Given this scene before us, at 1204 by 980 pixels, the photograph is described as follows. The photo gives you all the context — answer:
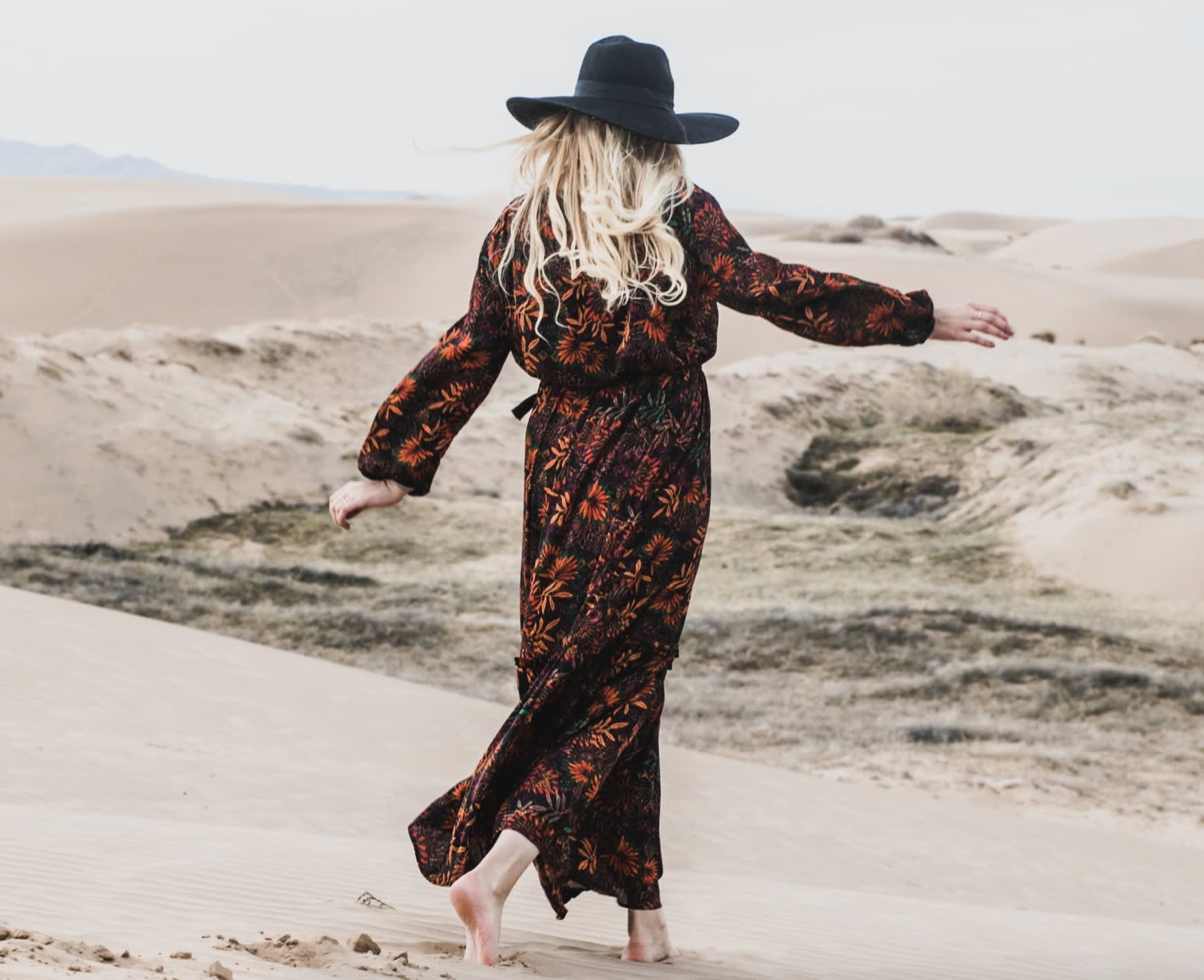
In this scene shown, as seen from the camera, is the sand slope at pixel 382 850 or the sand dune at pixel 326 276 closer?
the sand slope at pixel 382 850

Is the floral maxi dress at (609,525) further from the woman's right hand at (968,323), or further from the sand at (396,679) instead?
the sand at (396,679)

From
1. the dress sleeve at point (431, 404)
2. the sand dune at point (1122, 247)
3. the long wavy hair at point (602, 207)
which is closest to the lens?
the long wavy hair at point (602, 207)

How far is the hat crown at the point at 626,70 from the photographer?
10.5ft

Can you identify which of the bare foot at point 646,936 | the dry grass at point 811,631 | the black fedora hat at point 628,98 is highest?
the black fedora hat at point 628,98

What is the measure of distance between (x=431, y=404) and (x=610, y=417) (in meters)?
0.42

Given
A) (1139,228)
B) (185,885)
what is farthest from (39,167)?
(185,885)

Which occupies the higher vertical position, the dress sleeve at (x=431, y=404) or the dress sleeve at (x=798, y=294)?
the dress sleeve at (x=798, y=294)

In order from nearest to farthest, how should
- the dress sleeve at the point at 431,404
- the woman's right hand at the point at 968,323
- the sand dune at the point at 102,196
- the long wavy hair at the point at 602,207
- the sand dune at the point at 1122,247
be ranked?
the long wavy hair at the point at 602,207
the woman's right hand at the point at 968,323
the dress sleeve at the point at 431,404
the sand dune at the point at 102,196
the sand dune at the point at 1122,247

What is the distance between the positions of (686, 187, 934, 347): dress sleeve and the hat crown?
225mm

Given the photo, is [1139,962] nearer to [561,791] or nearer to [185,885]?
[561,791]

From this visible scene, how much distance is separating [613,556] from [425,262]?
112ft

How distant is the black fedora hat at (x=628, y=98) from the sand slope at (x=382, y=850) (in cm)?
169

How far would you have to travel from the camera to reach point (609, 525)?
3.18 meters

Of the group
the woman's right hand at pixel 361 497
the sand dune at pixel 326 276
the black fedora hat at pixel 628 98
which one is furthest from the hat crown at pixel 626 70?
the sand dune at pixel 326 276
